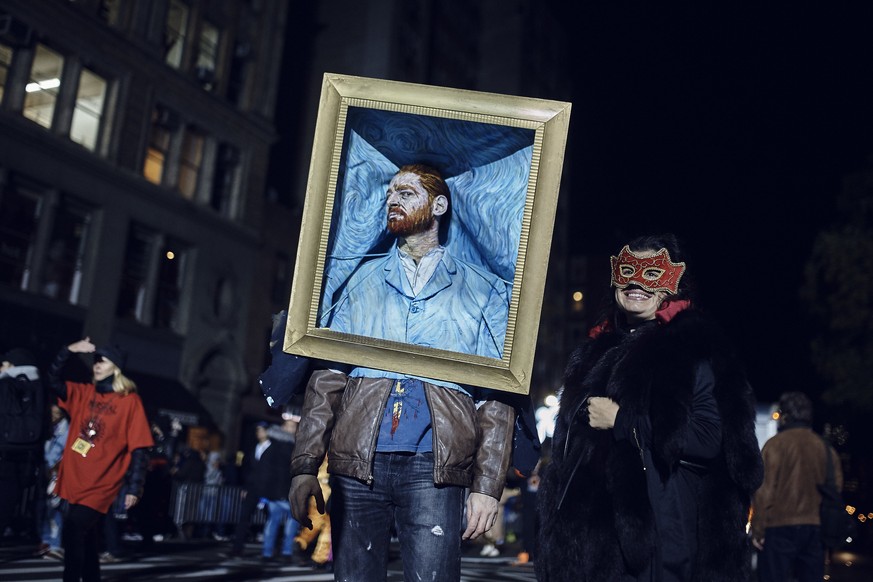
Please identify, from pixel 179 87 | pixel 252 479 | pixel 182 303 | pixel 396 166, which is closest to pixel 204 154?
pixel 179 87

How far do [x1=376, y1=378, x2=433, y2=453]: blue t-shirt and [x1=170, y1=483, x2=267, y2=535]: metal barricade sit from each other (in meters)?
13.7

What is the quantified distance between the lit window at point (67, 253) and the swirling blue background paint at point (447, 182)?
22.8 m

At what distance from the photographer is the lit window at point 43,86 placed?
79.6 ft

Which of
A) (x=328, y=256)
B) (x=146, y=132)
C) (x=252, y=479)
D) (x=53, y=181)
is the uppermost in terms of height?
(x=146, y=132)

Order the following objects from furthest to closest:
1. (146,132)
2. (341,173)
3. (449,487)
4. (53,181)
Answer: (146,132), (53,181), (341,173), (449,487)

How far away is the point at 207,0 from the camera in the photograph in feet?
102

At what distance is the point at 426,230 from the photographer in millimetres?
4008

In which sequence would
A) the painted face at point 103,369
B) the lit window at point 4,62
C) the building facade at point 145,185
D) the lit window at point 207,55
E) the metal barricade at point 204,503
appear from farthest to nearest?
the lit window at point 207,55 → the building facade at point 145,185 → the lit window at point 4,62 → the metal barricade at point 204,503 → the painted face at point 103,369

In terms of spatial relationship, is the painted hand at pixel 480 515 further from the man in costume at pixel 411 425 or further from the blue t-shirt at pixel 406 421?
the blue t-shirt at pixel 406 421

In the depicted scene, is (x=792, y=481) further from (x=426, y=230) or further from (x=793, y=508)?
(x=426, y=230)

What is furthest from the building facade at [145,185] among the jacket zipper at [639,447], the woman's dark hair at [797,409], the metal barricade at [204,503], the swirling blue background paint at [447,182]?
the jacket zipper at [639,447]

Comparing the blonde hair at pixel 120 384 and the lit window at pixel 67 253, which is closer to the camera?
the blonde hair at pixel 120 384

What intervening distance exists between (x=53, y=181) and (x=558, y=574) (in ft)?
77.3

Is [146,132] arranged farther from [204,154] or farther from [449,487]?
[449,487]
